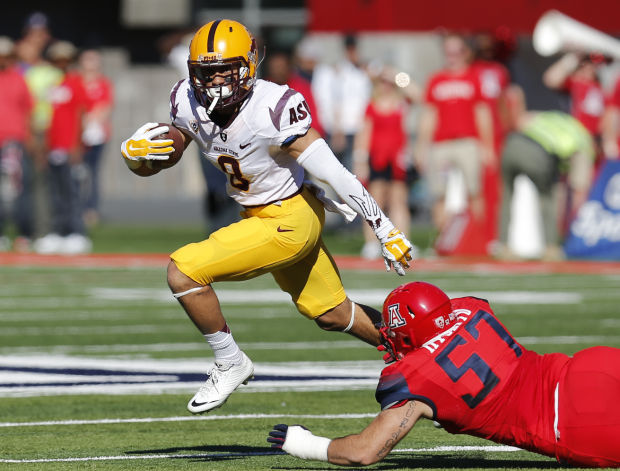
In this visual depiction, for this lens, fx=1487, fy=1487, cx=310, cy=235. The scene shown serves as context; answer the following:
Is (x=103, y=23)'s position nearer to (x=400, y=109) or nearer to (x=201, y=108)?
(x=400, y=109)

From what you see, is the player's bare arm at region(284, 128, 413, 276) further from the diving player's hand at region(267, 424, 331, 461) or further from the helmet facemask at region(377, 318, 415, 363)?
the diving player's hand at region(267, 424, 331, 461)

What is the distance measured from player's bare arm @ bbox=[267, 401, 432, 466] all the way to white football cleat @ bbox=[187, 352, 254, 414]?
119 centimetres

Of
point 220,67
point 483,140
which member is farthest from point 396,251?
point 483,140

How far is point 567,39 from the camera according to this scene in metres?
17.1

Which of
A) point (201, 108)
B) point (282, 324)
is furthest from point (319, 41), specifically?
point (201, 108)

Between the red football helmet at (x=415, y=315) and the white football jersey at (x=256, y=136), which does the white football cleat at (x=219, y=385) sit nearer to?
the white football jersey at (x=256, y=136)

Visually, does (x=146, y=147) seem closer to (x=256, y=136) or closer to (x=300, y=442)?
(x=256, y=136)

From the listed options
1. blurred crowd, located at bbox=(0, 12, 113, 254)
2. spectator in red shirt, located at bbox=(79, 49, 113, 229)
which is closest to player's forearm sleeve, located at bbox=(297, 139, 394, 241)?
blurred crowd, located at bbox=(0, 12, 113, 254)

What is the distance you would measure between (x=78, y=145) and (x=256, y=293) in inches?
166

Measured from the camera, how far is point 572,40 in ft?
56.1

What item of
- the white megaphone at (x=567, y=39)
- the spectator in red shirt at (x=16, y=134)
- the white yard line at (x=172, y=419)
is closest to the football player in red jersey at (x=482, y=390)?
the white yard line at (x=172, y=419)

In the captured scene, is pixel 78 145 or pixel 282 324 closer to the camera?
pixel 282 324

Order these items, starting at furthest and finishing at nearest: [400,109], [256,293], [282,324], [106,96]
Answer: [106,96] < [400,109] < [256,293] < [282,324]

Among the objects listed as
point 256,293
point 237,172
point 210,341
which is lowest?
point 256,293
